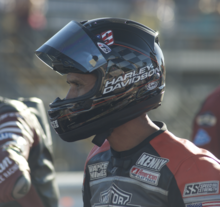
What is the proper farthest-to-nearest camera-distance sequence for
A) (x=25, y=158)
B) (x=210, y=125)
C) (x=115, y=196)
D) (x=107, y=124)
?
(x=210, y=125) < (x=25, y=158) < (x=107, y=124) < (x=115, y=196)

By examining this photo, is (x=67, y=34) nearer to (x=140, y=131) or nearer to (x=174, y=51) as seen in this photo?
(x=140, y=131)

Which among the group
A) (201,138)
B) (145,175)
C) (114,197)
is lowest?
(201,138)

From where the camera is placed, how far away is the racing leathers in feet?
5.90

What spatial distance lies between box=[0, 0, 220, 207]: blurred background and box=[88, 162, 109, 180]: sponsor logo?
10.4 feet

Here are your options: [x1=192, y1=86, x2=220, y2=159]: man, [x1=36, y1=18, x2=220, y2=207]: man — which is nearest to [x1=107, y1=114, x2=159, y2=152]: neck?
[x1=36, y1=18, x2=220, y2=207]: man

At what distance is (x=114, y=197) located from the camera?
2031 millimetres

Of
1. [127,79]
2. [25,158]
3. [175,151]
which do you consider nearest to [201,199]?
[175,151]

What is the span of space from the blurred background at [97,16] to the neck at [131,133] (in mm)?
3365

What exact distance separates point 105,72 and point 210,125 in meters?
1.82

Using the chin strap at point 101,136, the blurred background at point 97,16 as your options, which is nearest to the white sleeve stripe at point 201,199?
the chin strap at point 101,136

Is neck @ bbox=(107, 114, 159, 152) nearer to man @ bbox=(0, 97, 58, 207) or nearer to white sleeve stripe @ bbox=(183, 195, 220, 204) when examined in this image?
white sleeve stripe @ bbox=(183, 195, 220, 204)

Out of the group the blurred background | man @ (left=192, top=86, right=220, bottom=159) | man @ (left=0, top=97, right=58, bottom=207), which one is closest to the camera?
man @ (left=0, top=97, right=58, bottom=207)

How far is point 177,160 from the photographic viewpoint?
1.92m

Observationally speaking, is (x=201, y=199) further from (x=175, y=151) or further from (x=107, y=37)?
(x=107, y=37)
